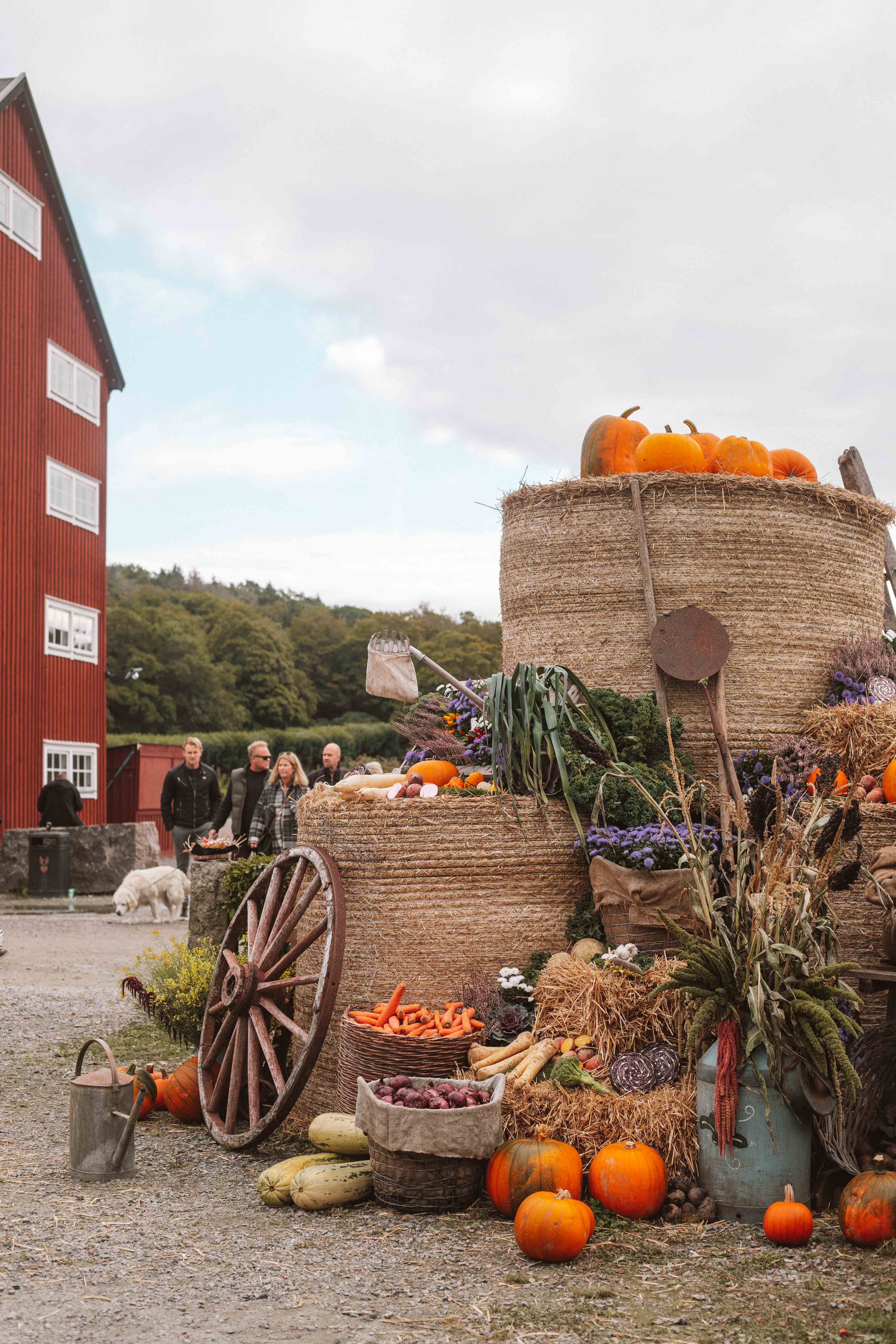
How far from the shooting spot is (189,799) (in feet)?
36.4

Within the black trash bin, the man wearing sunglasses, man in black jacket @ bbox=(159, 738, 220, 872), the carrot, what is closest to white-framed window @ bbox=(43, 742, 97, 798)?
the black trash bin

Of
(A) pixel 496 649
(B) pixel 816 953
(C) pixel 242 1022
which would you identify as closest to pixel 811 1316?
(B) pixel 816 953

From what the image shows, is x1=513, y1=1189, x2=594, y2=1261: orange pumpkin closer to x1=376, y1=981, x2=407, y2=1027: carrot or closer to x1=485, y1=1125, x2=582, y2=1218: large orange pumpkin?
x1=485, y1=1125, x2=582, y2=1218: large orange pumpkin

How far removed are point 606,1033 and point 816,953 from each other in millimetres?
849

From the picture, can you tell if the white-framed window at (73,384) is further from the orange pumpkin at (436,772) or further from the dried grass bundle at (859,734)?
the dried grass bundle at (859,734)

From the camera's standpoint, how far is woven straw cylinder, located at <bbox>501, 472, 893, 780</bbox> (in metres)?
6.58

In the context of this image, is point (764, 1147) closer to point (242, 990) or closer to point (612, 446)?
point (242, 990)

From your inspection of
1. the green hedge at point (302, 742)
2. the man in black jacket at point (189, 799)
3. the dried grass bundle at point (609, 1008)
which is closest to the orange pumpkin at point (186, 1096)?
the dried grass bundle at point (609, 1008)

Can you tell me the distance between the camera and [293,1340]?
10.7 feet

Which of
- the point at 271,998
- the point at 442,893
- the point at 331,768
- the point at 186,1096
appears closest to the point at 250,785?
the point at 331,768

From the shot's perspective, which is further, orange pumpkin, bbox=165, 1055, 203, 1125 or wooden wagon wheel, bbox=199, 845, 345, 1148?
orange pumpkin, bbox=165, 1055, 203, 1125

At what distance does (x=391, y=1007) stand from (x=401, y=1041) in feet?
1.10

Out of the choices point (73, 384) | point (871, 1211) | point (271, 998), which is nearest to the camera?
point (871, 1211)

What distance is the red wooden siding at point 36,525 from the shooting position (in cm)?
1892
